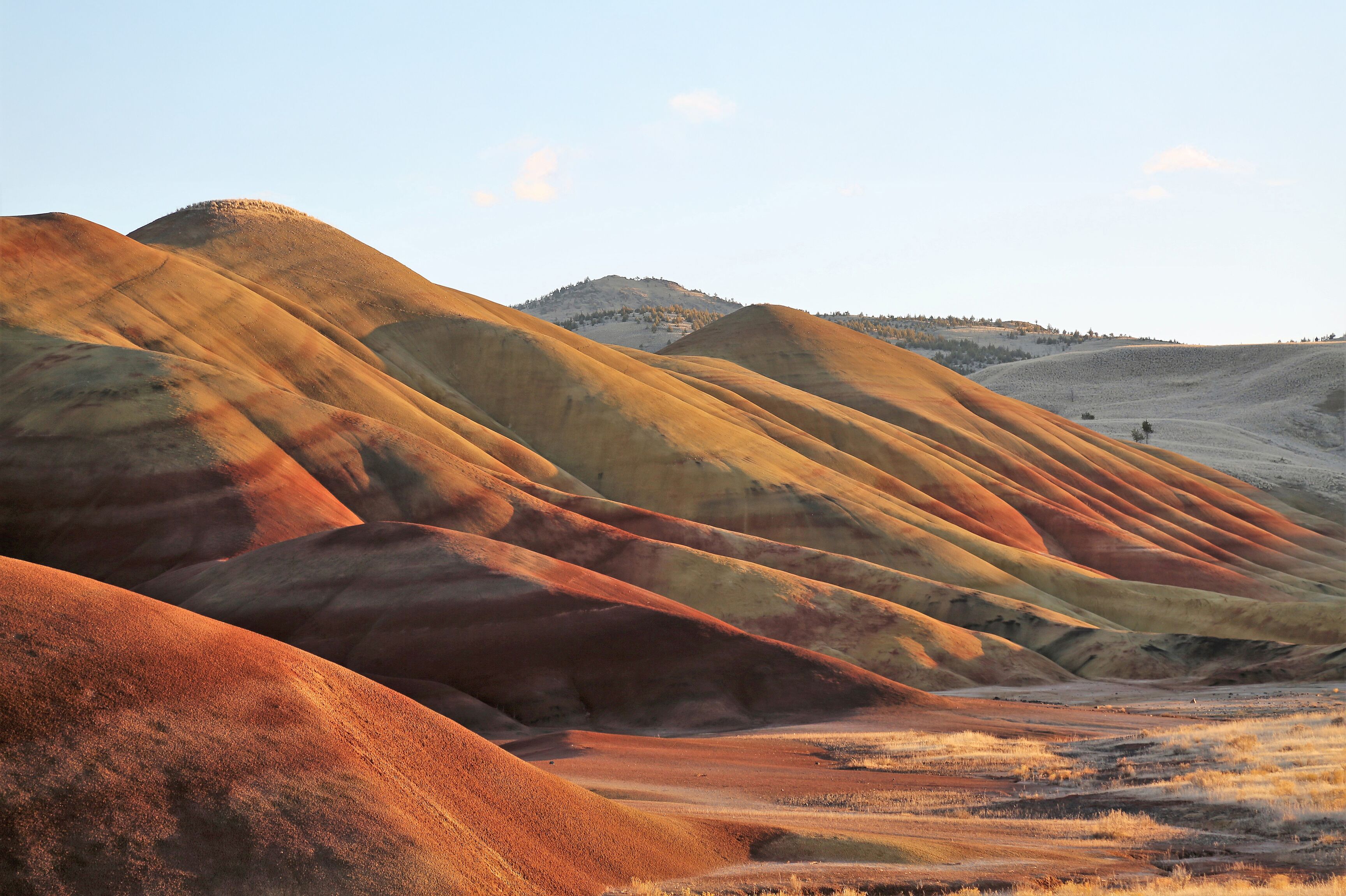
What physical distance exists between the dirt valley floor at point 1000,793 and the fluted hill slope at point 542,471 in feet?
55.3

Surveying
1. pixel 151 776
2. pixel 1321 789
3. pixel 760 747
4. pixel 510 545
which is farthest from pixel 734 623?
pixel 151 776

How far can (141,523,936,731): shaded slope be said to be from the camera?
130ft

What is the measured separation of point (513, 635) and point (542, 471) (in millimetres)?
28443

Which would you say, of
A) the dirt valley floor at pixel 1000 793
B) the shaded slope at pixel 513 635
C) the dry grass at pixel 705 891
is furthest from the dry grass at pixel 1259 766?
the shaded slope at pixel 513 635

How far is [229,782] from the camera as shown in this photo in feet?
46.5

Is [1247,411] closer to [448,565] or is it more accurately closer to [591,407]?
[591,407]

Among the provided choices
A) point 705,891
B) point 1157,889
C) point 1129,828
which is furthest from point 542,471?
point 1157,889

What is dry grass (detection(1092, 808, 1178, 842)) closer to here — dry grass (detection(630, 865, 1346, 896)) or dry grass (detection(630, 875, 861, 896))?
dry grass (detection(630, 865, 1346, 896))

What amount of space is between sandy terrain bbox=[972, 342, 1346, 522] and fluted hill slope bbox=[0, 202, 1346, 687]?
82.4 feet

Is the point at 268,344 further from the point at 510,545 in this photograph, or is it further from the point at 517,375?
the point at 510,545

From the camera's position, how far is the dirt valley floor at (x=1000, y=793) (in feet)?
59.5

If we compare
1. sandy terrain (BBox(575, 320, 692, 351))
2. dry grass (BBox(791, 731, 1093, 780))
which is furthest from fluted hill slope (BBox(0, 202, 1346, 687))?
sandy terrain (BBox(575, 320, 692, 351))

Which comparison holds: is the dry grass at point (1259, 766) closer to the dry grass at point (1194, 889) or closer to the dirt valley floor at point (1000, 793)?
the dirt valley floor at point (1000, 793)

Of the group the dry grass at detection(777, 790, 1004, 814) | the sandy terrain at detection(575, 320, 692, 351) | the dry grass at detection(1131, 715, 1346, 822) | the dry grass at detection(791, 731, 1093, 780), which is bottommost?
the dry grass at detection(791, 731, 1093, 780)
